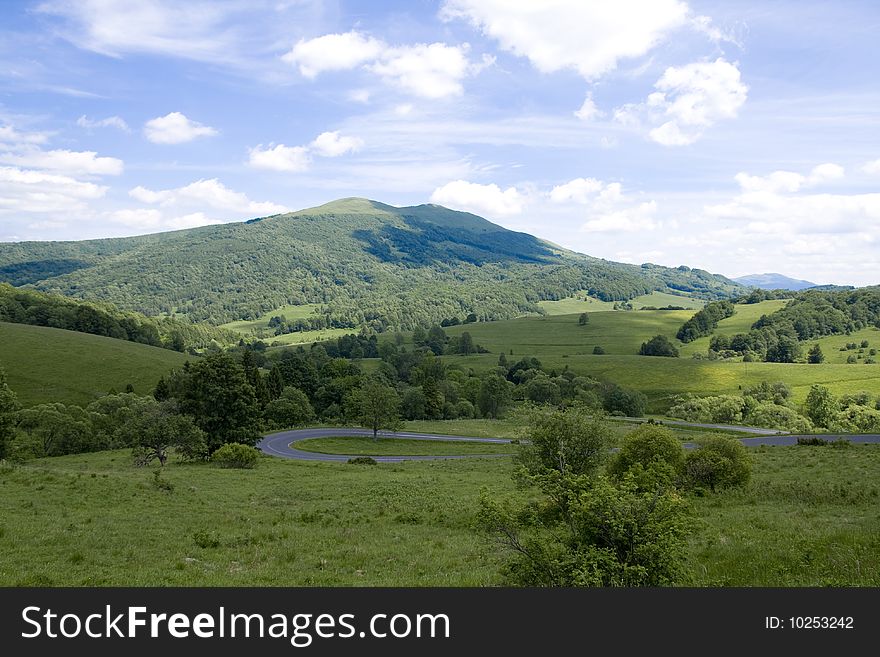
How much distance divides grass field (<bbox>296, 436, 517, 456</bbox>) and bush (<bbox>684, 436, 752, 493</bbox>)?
114ft

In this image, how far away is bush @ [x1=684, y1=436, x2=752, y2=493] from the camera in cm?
3192

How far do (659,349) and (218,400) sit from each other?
548ft

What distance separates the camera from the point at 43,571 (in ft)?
52.7

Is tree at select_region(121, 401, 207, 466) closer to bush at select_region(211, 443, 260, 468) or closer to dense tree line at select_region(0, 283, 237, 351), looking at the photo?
bush at select_region(211, 443, 260, 468)

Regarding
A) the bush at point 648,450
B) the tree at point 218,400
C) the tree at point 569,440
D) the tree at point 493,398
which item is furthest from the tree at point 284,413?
the bush at point 648,450

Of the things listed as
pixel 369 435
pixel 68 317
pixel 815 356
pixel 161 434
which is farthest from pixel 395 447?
pixel 815 356

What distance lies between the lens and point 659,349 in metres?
191

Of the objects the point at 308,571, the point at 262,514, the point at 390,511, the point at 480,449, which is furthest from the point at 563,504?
the point at 480,449

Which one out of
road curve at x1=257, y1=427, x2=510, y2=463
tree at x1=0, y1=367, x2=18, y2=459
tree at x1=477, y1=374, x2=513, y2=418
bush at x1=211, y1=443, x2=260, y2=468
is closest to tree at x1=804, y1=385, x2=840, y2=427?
tree at x1=477, y1=374, x2=513, y2=418

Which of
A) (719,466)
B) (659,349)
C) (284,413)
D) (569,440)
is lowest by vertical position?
(284,413)

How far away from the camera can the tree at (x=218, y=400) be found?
57781 millimetres

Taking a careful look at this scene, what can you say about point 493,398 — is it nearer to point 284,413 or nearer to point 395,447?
point 284,413
